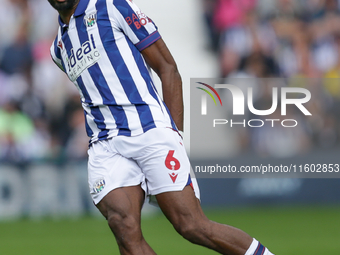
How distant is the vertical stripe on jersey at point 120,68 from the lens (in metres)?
3.60

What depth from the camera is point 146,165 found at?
3.60 m

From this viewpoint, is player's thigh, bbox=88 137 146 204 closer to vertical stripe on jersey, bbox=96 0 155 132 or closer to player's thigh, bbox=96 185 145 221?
player's thigh, bbox=96 185 145 221

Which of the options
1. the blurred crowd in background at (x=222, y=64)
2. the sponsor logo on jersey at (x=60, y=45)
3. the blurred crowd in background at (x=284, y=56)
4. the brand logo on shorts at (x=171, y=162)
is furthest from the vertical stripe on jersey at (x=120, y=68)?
the blurred crowd in background at (x=284, y=56)

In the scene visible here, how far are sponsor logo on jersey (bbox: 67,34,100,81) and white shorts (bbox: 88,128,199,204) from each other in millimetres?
496

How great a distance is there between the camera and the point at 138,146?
3.59 meters

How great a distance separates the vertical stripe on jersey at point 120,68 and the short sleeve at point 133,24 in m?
0.06

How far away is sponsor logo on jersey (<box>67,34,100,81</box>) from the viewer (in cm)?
362

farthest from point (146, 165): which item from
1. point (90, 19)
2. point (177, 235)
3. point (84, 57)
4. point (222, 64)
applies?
point (222, 64)

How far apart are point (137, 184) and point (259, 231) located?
374 centimetres

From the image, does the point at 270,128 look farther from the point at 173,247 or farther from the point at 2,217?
the point at 2,217

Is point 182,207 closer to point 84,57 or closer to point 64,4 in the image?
point 84,57

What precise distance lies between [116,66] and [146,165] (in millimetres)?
654

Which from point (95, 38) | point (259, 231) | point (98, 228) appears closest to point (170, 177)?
point (95, 38)

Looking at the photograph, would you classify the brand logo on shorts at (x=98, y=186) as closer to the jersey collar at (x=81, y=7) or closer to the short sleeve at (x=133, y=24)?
the short sleeve at (x=133, y=24)
